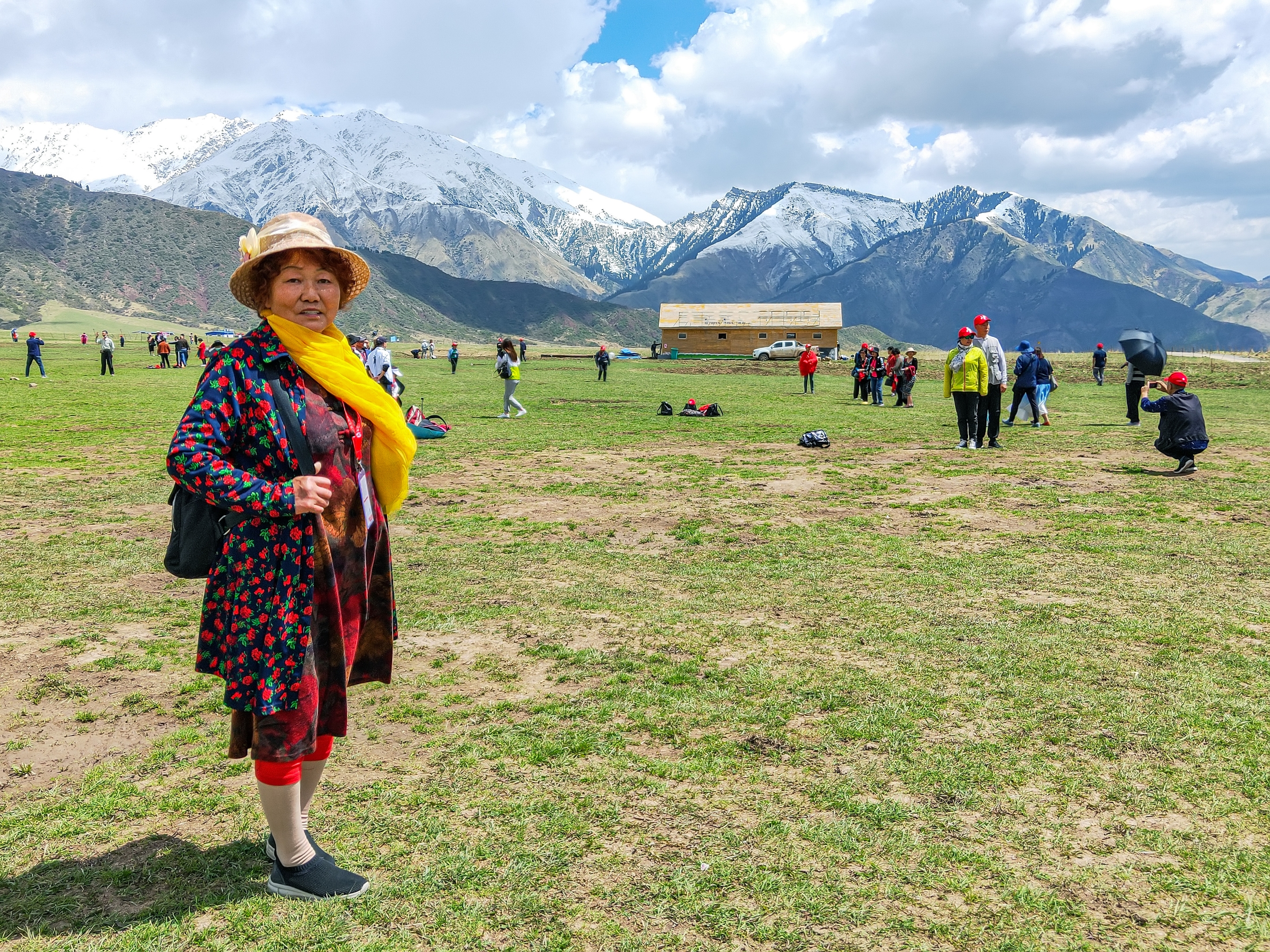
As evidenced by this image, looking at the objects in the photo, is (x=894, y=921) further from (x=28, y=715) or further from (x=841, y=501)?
(x=841, y=501)

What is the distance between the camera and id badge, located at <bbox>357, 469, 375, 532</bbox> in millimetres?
3051

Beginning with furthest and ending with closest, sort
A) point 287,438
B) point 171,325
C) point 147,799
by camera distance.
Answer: point 171,325 → point 147,799 → point 287,438

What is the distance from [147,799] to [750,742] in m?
2.81

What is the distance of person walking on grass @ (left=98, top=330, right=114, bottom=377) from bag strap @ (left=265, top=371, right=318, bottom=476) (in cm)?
3925

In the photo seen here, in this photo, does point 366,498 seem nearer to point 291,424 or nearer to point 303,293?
point 291,424

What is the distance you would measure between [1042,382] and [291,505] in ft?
67.5

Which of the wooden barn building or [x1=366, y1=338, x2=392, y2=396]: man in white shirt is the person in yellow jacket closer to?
[x1=366, y1=338, x2=392, y2=396]: man in white shirt

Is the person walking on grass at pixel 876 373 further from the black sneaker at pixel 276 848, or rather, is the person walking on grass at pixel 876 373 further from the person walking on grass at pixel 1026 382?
the black sneaker at pixel 276 848

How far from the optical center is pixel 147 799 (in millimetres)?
3826

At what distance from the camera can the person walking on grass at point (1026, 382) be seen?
18.2 meters

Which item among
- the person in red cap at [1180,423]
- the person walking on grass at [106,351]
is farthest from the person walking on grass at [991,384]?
the person walking on grass at [106,351]

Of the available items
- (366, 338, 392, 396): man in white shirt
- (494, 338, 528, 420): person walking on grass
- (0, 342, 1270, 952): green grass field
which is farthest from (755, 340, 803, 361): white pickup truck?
(0, 342, 1270, 952): green grass field

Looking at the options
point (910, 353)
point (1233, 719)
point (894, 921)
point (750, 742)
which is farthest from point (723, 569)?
point (910, 353)

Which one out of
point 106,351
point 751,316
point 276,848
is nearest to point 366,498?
point 276,848
